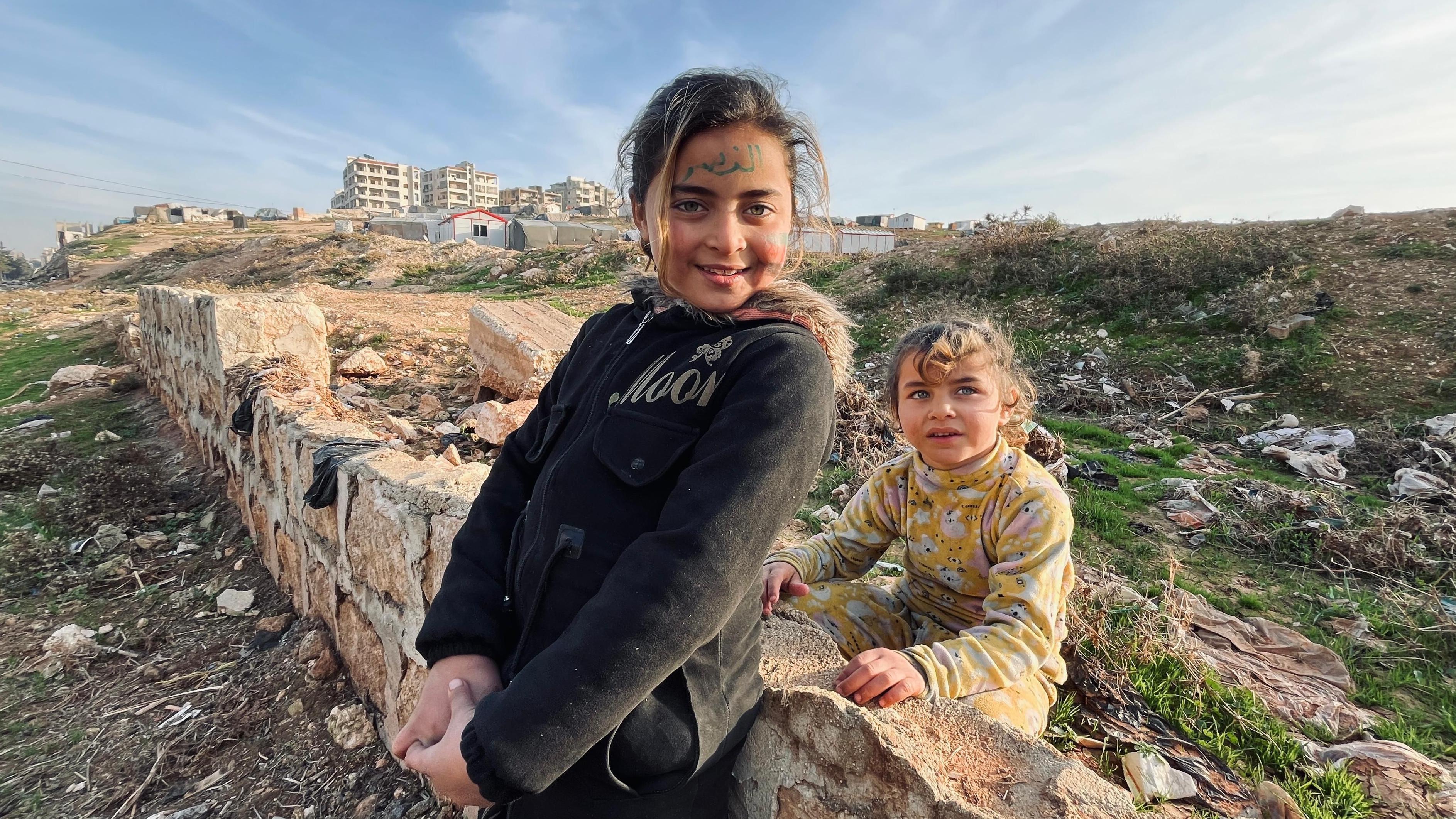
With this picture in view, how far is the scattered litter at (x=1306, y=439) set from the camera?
526 centimetres

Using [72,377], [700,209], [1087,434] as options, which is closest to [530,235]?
[72,377]

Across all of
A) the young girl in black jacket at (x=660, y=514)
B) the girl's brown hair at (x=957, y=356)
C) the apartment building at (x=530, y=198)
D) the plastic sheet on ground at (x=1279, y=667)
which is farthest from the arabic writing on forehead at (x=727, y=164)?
the apartment building at (x=530, y=198)

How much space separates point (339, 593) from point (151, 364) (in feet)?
20.6

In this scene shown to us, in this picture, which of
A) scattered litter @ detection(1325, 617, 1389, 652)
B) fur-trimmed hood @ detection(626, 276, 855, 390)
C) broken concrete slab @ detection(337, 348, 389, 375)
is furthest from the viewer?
broken concrete slab @ detection(337, 348, 389, 375)

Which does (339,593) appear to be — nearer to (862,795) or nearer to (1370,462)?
(862,795)

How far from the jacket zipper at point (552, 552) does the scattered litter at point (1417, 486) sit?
5.46 metres

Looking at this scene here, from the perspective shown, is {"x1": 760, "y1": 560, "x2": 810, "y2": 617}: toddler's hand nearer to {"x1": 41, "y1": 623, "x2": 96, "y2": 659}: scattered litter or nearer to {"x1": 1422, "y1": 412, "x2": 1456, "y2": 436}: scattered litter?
{"x1": 41, "y1": 623, "x2": 96, "y2": 659}: scattered litter

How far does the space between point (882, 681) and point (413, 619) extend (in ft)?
5.10

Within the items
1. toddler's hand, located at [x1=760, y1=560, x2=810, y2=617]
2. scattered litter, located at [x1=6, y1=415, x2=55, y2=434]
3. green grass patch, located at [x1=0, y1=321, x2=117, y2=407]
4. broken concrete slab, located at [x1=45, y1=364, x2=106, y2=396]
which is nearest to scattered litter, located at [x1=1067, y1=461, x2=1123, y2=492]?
Result: toddler's hand, located at [x1=760, y1=560, x2=810, y2=617]

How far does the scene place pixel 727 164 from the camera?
1.12 metres

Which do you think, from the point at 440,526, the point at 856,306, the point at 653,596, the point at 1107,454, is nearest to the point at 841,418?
the point at 1107,454

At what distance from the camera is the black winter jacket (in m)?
0.84

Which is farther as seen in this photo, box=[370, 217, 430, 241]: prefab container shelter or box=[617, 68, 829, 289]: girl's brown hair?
box=[370, 217, 430, 241]: prefab container shelter

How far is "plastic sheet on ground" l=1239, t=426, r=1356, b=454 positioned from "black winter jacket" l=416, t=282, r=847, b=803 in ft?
20.0
